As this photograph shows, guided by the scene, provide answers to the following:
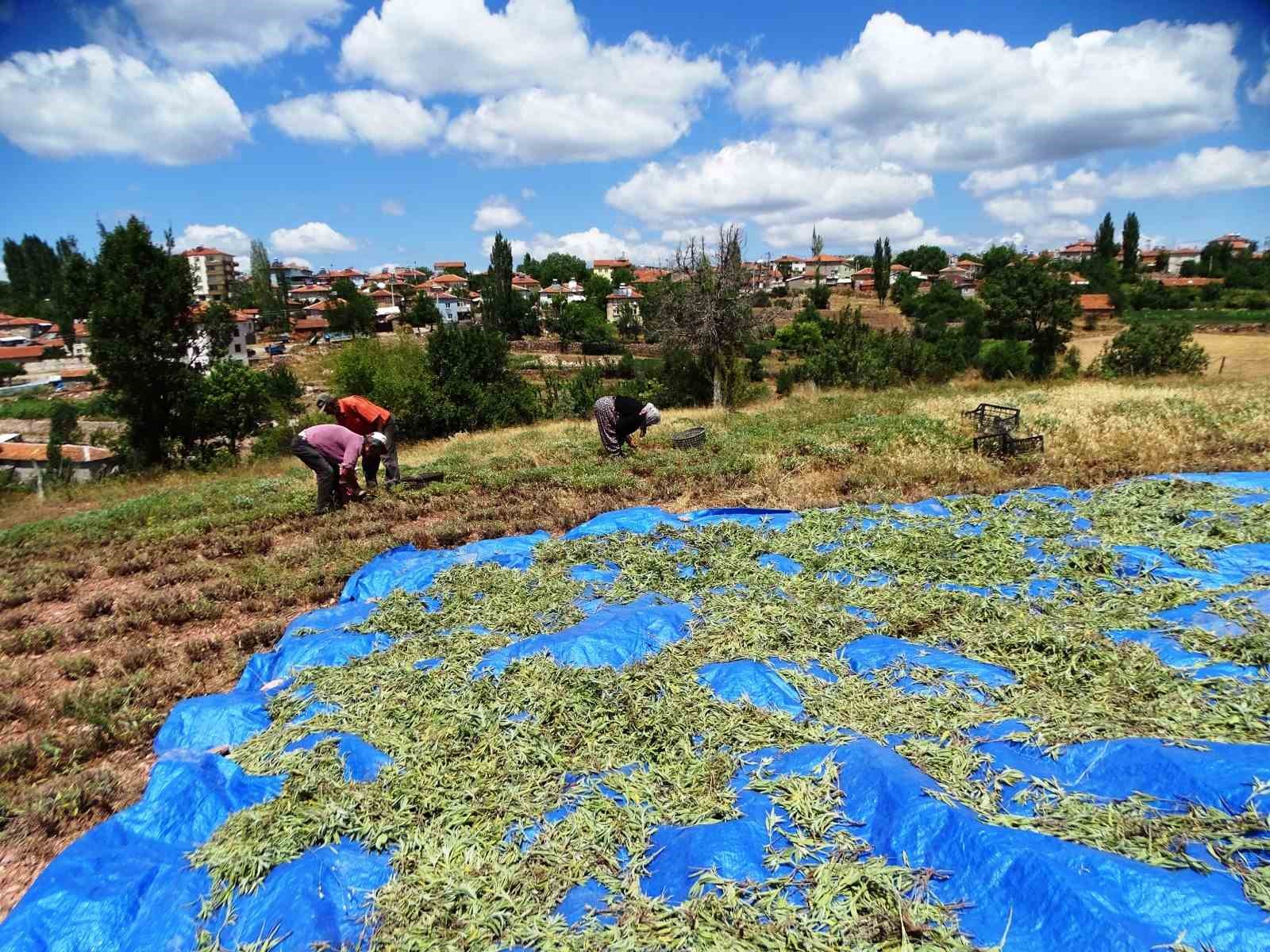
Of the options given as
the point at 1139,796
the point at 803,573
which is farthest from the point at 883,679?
the point at 803,573

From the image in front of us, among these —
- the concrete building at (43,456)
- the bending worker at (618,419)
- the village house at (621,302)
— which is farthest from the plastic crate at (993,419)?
the village house at (621,302)

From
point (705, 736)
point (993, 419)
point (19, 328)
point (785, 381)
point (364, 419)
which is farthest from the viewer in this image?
point (19, 328)

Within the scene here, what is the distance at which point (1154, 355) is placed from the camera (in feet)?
69.7

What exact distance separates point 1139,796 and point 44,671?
6.40 m

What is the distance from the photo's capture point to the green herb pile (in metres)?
2.22

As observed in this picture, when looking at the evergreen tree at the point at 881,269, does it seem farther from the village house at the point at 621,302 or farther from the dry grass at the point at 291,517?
the dry grass at the point at 291,517

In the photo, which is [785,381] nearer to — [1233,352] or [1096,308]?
[1233,352]

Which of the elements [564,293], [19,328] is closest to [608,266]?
[564,293]

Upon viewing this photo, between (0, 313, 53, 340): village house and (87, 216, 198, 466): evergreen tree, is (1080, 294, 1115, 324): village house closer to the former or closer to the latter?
(87, 216, 198, 466): evergreen tree

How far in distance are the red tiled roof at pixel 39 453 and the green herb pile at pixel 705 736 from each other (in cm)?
2515

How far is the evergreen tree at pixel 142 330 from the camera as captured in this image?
16703 mm

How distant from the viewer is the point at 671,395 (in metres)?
29.3

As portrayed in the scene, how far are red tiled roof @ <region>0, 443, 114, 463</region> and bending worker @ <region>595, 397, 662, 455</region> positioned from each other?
825 inches

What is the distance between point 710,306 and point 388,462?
615 inches
